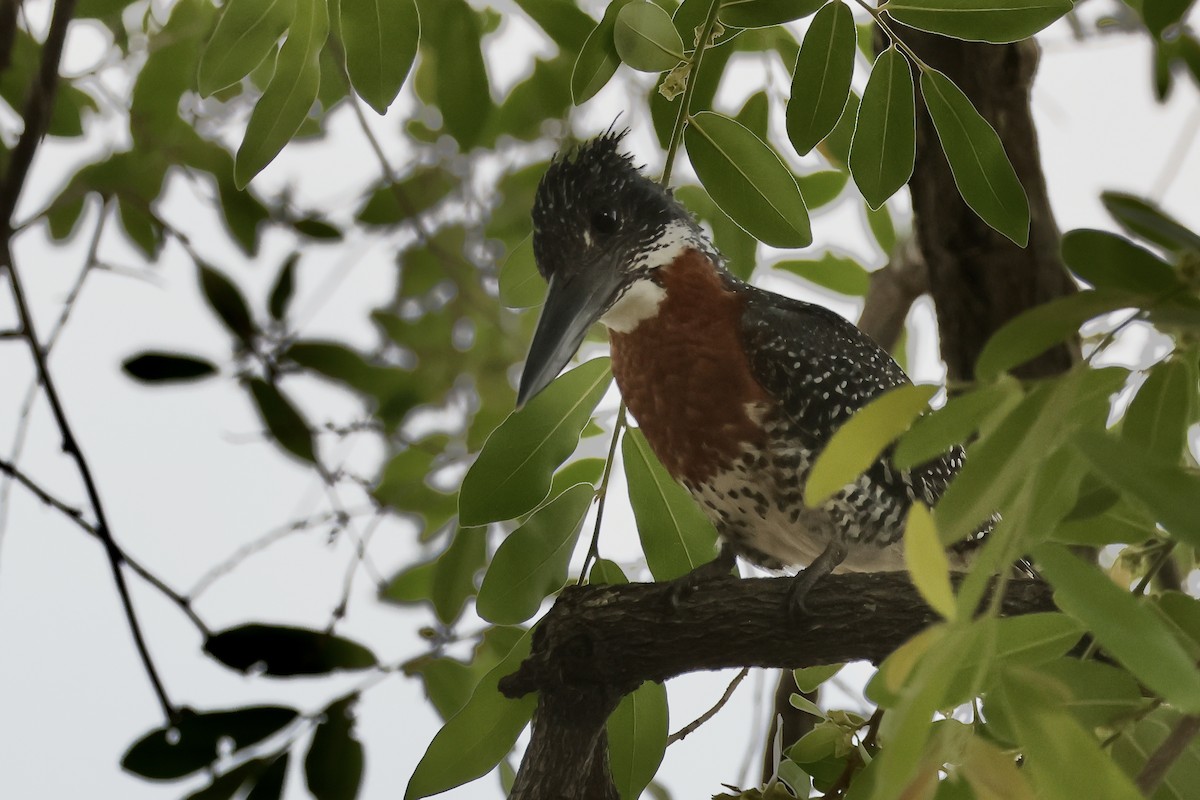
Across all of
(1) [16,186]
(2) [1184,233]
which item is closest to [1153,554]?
(2) [1184,233]

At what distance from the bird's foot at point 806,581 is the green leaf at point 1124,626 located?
414 mm

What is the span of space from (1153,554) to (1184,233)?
0.53 m

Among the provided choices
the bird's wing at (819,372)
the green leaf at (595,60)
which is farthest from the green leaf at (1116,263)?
the bird's wing at (819,372)

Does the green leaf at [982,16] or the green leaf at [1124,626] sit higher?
the green leaf at [982,16]

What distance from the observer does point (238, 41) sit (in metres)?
0.85

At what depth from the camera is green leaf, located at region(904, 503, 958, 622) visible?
389 mm

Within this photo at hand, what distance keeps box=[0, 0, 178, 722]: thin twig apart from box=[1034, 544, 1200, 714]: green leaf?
0.77 meters

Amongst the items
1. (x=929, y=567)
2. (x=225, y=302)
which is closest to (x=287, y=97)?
(x=225, y=302)

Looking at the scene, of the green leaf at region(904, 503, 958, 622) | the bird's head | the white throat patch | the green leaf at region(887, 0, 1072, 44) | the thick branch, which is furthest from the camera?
the white throat patch

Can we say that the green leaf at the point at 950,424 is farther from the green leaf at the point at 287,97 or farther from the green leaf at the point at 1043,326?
the green leaf at the point at 287,97

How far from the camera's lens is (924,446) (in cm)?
50

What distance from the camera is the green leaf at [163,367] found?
99cm


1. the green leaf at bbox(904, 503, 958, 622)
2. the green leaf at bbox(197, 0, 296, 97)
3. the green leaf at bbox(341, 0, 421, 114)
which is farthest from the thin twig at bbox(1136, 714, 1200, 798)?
the green leaf at bbox(197, 0, 296, 97)

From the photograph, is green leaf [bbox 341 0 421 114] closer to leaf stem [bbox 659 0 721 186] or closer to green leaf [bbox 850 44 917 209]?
leaf stem [bbox 659 0 721 186]
